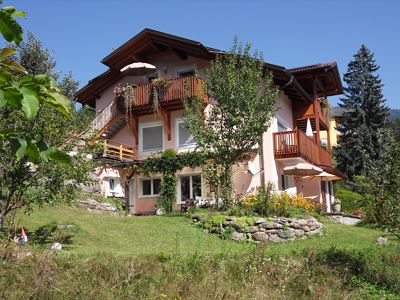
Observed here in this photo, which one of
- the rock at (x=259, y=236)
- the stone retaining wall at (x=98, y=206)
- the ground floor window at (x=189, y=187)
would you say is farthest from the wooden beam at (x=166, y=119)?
the rock at (x=259, y=236)

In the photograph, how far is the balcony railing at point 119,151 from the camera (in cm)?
2435

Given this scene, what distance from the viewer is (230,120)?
19.0 m

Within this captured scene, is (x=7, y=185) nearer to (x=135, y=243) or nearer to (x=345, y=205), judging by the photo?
(x=135, y=243)

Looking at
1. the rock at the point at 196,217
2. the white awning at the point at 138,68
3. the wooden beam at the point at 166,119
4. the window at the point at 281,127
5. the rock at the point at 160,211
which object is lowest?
the rock at the point at 196,217

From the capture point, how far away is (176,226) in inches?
655

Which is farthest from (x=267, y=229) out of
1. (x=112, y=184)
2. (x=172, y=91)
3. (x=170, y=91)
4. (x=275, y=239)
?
(x=112, y=184)

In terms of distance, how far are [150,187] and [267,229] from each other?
32.9 ft

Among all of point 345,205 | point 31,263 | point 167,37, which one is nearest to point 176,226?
point 31,263

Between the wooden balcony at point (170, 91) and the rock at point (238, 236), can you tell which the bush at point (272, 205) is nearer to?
the rock at point (238, 236)

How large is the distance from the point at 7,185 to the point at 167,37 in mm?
15186

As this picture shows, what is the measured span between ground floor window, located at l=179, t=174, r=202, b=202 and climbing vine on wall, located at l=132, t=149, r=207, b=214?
2.49 ft

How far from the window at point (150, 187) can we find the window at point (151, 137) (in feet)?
5.71

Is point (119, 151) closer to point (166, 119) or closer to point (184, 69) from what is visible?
point (166, 119)

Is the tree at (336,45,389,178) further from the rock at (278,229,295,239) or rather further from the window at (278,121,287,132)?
the rock at (278,229,295,239)
